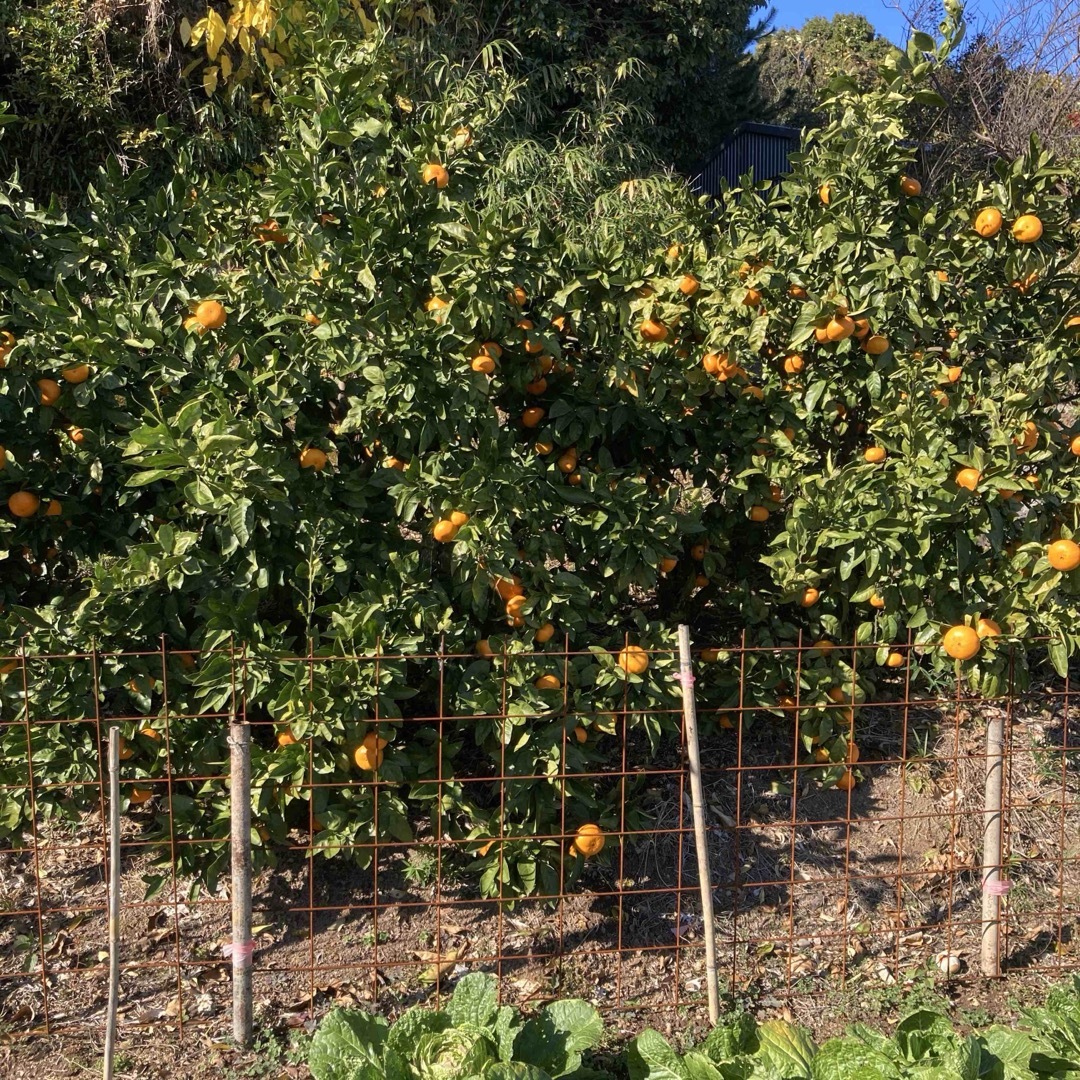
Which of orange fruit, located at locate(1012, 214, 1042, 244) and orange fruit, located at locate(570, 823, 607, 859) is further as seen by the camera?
orange fruit, located at locate(1012, 214, 1042, 244)

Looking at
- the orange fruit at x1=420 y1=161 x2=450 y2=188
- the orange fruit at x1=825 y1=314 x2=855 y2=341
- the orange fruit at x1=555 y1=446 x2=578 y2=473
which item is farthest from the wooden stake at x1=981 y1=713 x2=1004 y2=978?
the orange fruit at x1=420 y1=161 x2=450 y2=188

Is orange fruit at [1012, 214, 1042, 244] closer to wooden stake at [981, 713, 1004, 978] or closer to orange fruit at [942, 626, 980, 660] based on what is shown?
orange fruit at [942, 626, 980, 660]

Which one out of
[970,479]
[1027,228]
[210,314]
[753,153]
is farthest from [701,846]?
[753,153]

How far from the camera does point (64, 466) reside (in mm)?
3033

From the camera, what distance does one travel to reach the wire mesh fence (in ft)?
9.12

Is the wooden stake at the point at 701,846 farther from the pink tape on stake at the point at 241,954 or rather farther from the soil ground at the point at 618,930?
the pink tape on stake at the point at 241,954

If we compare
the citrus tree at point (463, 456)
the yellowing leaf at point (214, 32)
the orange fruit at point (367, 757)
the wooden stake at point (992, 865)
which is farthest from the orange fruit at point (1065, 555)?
the yellowing leaf at point (214, 32)

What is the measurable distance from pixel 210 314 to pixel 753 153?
12.0m

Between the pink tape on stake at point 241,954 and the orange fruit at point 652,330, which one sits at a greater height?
the orange fruit at point 652,330

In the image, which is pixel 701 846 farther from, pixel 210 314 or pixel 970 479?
pixel 210 314

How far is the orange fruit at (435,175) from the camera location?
2.92 m

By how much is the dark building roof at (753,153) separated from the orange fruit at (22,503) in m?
11.3

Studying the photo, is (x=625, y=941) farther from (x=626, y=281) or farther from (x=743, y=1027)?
(x=626, y=281)

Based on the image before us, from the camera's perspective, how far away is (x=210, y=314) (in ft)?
8.96
